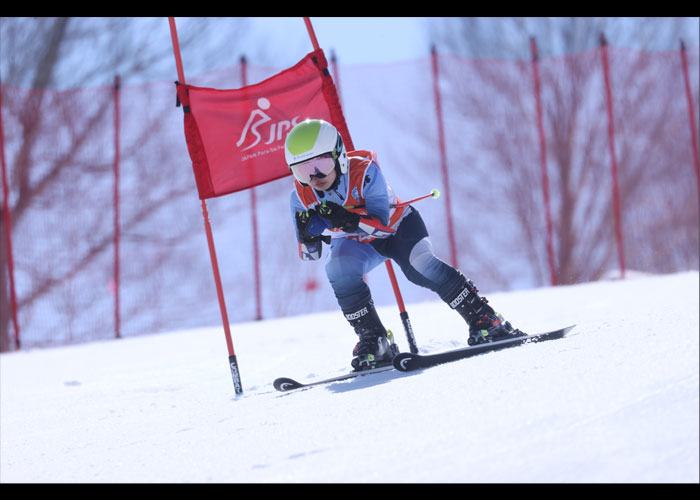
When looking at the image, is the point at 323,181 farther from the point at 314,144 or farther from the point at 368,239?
the point at 368,239

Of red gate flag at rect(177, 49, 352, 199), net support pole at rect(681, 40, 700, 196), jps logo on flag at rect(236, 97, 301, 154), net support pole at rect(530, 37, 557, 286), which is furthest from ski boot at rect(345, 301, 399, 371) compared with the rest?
net support pole at rect(681, 40, 700, 196)

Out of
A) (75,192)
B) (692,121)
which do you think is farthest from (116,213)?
(692,121)

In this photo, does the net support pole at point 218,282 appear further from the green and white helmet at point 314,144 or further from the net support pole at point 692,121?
the net support pole at point 692,121

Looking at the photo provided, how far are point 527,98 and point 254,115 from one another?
6.79m

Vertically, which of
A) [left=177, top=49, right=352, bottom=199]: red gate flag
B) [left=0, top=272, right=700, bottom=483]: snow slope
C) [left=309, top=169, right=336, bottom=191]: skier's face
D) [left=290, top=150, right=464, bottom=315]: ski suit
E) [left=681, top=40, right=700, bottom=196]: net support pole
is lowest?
[left=0, top=272, right=700, bottom=483]: snow slope

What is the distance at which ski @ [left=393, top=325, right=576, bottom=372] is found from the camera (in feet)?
13.0

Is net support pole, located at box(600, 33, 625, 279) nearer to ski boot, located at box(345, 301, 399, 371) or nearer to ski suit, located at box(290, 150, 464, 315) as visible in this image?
ski suit, located at box(290, 150, 464, 315)

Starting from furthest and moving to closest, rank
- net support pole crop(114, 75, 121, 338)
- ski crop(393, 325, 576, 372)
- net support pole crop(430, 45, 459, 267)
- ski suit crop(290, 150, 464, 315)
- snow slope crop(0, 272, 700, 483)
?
1. net support pole crop(430, 45, 459, 267)
2. net support pole crop(114, 75, 121, 338)
3. ski suit crop(290, 150, 464, 315)
4. ski crop(393, 325, 576, 372)
5. snow slope crop(0, 272, 700, 483)

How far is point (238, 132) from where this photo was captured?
4.86 meters

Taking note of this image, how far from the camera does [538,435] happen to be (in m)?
2.15

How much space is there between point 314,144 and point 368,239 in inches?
24.1

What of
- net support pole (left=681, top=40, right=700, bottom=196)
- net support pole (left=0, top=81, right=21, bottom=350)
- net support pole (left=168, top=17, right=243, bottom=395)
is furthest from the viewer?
net support pole (left=681, top=40, right=700, bottom=196)

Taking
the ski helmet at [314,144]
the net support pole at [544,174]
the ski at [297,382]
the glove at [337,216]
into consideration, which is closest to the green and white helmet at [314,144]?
the ski helmet at [314,144]

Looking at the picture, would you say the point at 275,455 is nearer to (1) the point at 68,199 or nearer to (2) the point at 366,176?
(2) the point at 366,176
